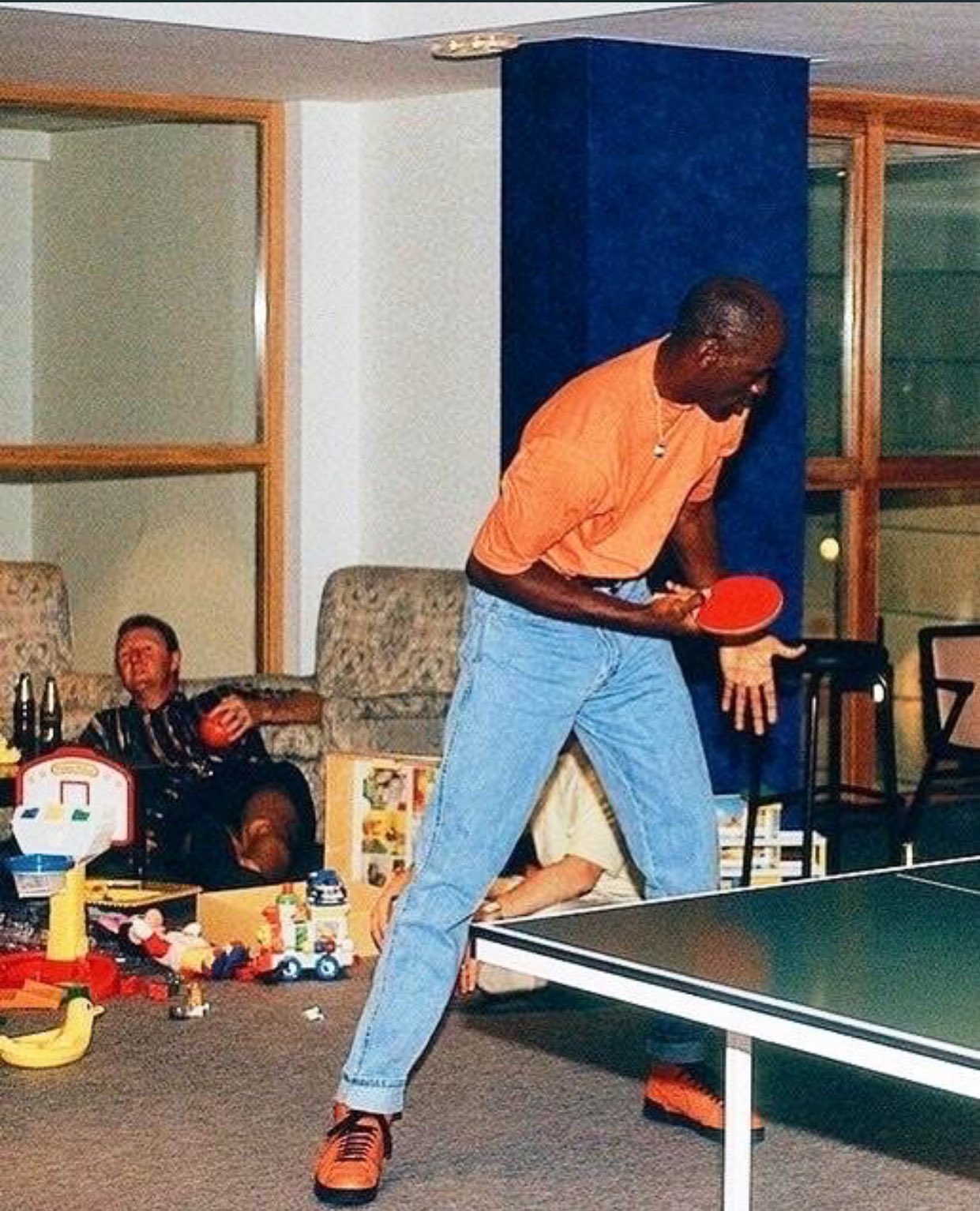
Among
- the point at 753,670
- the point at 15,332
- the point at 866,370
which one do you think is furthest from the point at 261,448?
the point at 753,670

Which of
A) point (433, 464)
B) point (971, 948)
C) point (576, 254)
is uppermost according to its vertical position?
point (576, 254)

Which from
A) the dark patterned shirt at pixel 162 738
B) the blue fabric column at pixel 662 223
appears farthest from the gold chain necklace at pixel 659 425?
the dark patterned shirt at pixel 162 738

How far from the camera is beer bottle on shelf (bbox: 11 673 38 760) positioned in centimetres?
642

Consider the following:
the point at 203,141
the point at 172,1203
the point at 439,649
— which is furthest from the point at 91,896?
the point at 203,141

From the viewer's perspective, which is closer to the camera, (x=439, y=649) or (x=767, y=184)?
(x=767, y=184)

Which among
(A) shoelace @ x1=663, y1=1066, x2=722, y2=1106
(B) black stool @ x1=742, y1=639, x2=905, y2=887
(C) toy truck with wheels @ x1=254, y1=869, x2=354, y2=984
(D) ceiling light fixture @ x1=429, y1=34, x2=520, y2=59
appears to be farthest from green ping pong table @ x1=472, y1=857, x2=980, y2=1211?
(D) ceiling light fixture @ x1=429, y1=34, x2=520, y2=59

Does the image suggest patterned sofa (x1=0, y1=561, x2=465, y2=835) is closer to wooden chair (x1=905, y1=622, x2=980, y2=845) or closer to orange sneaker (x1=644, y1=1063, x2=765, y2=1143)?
wooden chair (x1=905, y1=622, x2=980, y2=845)

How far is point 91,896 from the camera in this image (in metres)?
6.11

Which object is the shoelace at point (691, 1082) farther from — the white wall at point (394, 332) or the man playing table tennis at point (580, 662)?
the white wall at point (394, 332)

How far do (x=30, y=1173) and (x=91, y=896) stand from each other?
1791mm

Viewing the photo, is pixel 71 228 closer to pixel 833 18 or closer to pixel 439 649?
pixel 439 649

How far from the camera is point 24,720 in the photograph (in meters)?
6.51

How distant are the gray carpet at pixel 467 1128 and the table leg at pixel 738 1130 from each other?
45 cm

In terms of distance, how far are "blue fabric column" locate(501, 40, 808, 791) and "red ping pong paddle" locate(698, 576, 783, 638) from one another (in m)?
2.32
